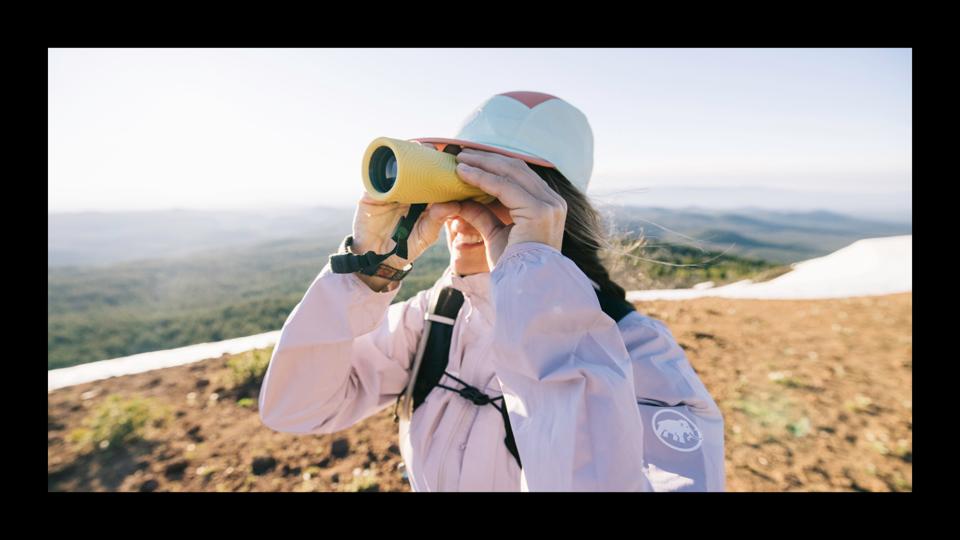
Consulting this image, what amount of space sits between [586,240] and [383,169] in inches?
32.7

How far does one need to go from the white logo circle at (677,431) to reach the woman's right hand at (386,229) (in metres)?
0.92

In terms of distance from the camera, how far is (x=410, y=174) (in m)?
1.19

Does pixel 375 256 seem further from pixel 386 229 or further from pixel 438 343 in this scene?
pixel 438 343

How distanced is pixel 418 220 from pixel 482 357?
1.83 ft

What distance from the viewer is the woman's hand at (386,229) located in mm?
1484

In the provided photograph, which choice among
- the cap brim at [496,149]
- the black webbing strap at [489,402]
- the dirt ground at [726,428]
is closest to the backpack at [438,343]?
the black webbing strap at [489,402]

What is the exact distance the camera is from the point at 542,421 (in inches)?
38.9

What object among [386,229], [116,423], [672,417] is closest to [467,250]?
[386,229]

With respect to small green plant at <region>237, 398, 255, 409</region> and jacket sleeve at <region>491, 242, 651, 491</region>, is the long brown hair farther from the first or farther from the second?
small green plant at <region>237, 398, 255, 409</region>

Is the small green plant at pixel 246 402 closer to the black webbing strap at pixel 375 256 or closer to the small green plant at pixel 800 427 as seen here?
the black webbing strap at pixel 375 256

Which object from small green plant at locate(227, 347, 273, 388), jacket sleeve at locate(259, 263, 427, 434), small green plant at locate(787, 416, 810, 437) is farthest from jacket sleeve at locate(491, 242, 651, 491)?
small green plant at locate(227, 347, 273, 388)

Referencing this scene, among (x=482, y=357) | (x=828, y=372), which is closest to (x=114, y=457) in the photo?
(x=482, y=357)
